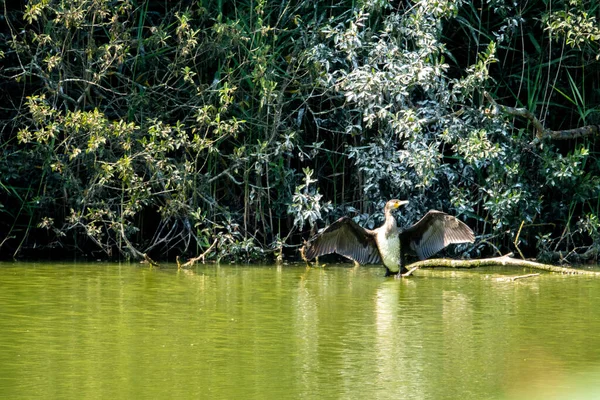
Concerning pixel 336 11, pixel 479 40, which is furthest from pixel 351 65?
pixel 479 40

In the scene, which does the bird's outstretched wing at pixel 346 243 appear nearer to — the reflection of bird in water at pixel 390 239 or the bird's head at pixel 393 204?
the reflection of bird in water at pixel 390 239

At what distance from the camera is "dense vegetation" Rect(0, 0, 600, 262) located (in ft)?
34.9

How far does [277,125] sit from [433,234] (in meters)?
1.88

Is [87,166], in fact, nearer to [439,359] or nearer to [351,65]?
[351,65]

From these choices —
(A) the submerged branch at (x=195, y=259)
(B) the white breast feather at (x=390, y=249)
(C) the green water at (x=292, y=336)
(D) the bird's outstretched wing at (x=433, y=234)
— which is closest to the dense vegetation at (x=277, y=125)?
(A) the submerged branch at (x=195, y=259)

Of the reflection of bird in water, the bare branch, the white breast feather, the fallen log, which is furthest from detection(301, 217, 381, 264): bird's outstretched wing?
the bare branch

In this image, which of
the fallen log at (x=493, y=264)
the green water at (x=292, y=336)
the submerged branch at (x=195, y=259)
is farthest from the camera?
the submerged branch at (x=195, y=259)

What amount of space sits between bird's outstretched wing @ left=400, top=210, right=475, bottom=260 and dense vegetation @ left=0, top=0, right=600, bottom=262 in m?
0.47

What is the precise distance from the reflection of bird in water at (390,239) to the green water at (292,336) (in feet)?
1.73

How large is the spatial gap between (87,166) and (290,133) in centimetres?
200

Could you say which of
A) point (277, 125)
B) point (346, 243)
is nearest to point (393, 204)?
point (346, 243)

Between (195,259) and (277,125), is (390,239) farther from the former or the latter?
(195,259)

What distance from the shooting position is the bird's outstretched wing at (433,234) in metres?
10.3

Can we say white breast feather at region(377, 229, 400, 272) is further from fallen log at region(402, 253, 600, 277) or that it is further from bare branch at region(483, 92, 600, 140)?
bare branch at region(483, 92, 600, 140)
